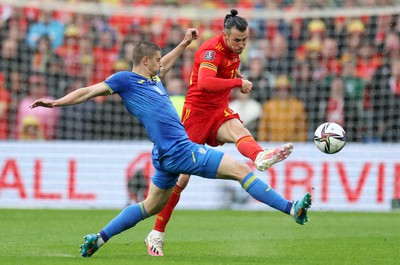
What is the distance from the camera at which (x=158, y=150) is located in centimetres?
974

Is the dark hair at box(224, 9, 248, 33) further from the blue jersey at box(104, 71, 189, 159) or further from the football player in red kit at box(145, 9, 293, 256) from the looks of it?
the blue jersey at box(104, 71, 189, 159)

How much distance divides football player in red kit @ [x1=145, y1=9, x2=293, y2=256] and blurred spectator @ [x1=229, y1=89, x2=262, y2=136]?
24.2ft

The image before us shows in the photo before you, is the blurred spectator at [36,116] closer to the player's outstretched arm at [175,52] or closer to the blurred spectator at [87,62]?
the blurred spectator at [87,62]

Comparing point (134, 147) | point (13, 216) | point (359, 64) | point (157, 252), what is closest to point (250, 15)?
point (359, 64)

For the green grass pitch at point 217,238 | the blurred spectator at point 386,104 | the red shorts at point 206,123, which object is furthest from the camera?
the blurred spectator at point 386,104

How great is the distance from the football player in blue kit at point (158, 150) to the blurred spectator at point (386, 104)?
9.71m

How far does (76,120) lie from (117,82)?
9.87 metres

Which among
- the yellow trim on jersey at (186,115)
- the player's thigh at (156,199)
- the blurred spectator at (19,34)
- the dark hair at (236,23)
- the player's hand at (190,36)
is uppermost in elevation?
the blurred spectator at (19,34)

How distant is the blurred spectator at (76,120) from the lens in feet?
63.6

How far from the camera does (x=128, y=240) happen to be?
12227 mm

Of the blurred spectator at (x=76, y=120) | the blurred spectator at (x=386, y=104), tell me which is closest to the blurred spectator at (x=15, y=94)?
the blurred spectator at (x=76, y=120)

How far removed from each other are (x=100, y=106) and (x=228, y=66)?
839 cm

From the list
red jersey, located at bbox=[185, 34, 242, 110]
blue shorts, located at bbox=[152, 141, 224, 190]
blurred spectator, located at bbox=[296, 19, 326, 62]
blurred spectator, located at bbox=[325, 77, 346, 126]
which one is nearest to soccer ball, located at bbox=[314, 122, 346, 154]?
red jersey, located at bbox=[185, 34, 242, 110]

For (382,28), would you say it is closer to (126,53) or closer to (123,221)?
(126,53)
